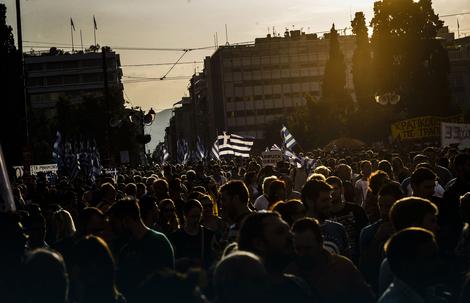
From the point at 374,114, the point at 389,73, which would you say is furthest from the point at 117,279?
the point at 374,114

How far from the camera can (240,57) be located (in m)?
174

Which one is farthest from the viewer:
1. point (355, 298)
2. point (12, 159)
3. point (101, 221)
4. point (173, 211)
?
point (12, 159)

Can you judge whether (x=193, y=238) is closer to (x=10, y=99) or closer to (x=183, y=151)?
(x=10, y=99)

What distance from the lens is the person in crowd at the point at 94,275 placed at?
597 cm

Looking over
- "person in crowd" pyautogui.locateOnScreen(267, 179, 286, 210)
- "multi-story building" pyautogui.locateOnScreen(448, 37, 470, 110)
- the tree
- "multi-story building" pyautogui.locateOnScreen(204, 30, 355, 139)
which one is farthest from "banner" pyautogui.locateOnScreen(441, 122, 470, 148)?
"multi-story building" pyautogui.locateOnScreen(204, 30, 355, 139)

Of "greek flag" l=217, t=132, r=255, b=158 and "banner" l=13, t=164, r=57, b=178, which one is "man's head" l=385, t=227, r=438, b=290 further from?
"banner" l=13, t=164, r=57, b=178

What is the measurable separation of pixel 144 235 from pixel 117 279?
27.7 inches

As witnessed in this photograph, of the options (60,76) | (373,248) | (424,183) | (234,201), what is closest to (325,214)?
(373,248)

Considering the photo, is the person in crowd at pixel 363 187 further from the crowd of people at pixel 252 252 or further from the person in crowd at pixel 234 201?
the person in crowd at pixel 234 201

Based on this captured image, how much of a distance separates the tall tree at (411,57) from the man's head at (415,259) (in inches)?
2412

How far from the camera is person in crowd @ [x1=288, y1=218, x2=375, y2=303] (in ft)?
21.6

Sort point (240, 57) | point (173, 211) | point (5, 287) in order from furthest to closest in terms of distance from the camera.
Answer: point (240, 57)
point (173, 211)
point (5, 287)

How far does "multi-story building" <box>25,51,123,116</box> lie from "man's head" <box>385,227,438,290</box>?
167436mm

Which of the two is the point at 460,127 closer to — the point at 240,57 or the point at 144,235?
the point at 144,235
